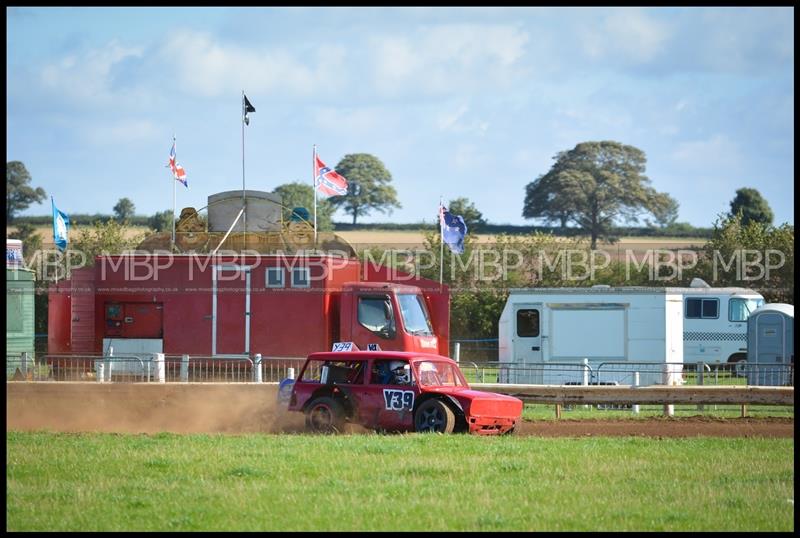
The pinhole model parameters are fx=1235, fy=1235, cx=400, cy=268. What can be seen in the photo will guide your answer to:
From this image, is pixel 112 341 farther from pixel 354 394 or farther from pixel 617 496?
pixel 617 496

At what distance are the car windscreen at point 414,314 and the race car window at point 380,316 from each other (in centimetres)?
25

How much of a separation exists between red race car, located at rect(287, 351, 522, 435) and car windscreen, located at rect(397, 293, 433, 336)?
16.9 feet

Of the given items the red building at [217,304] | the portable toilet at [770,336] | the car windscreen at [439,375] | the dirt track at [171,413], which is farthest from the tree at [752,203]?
the car windscreen at [439,375]

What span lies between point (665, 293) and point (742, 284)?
2039 centimetres

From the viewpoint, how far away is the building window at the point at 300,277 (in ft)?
85.3

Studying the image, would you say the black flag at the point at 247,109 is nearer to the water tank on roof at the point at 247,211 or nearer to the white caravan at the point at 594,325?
the water tank on roof at the point at 247,211

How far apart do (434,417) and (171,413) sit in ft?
18.7

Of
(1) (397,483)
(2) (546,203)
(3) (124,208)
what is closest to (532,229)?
(2) (546,203)

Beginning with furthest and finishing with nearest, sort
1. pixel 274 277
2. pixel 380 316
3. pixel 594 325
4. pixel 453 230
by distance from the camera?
pixel 453 230, pixel 594 325, pixel 274 277, pixel 380 316

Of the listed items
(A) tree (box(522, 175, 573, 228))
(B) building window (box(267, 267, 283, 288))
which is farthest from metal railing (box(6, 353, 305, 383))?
(A) tree (box(522, 175, 573, 228))

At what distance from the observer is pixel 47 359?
26094 millimetres

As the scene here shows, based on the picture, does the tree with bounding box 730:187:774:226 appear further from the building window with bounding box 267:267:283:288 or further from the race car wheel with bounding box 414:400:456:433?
the race car wheel with bounding box 414:400:456:433

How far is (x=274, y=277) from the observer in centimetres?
2616

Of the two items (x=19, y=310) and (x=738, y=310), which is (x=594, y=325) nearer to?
(x=738, y=310)
